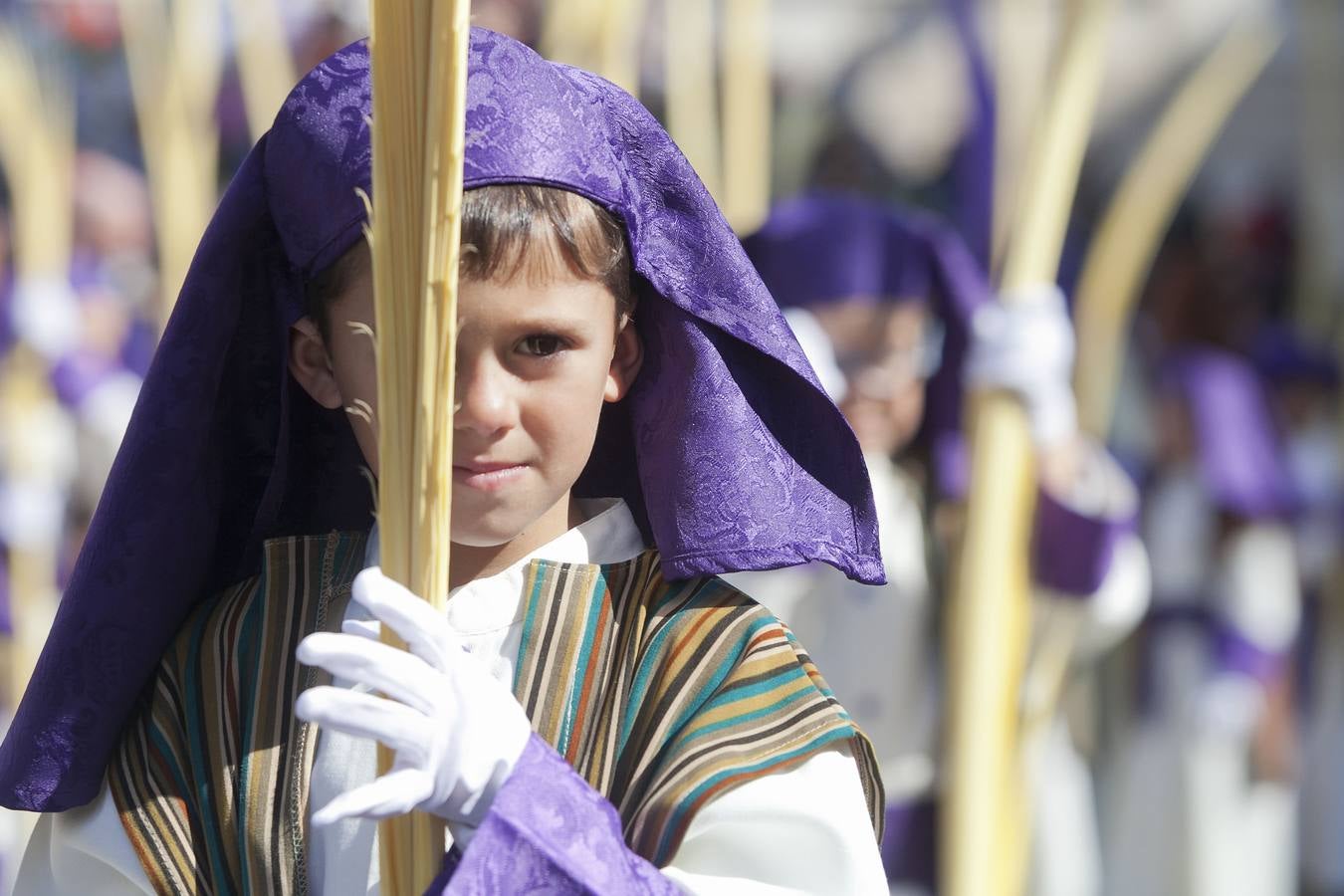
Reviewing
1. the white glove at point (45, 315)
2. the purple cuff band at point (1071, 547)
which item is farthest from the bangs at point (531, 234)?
Result: the white glove at point (45, 315)

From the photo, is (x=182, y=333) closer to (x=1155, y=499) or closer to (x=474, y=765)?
(x=474, y=765)

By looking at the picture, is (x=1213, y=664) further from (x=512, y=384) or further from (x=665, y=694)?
(x=512, y=384)

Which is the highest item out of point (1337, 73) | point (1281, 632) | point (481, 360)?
point (1337, 73)

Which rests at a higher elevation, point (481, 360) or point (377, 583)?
point (481, 360)

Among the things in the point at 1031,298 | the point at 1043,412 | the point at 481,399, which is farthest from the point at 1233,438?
the point at 481,399

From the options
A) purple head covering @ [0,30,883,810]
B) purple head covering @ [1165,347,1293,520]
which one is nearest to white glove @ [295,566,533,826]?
purple head covering @ [0,30,883,810]

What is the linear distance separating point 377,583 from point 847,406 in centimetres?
223

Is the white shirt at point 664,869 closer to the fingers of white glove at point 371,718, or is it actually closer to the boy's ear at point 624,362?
the boy's ear at point 624,362

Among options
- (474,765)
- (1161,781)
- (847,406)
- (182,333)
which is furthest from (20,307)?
(474,765)

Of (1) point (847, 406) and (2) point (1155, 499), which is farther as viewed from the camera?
(2) point (1155, 499)

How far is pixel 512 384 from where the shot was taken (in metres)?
1.43

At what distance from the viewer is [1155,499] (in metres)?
4.95

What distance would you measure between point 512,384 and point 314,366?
0.67 ft

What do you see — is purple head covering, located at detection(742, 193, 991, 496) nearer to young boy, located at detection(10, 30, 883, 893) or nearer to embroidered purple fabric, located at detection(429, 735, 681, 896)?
young boy, located at detection(10, 30, 883, 893)
